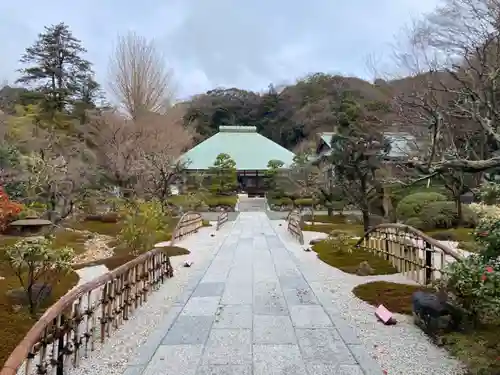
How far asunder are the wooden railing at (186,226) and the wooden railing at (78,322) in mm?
6033

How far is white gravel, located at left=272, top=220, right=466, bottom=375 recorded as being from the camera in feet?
10.7

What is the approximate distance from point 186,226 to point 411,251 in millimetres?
7846

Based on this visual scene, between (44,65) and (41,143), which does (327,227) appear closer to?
(41,143)

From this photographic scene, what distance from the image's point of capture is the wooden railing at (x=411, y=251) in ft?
18.7

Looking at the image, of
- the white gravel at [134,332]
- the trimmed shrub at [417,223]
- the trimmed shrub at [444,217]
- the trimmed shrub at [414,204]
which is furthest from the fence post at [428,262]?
the trimmed shrub at [414,204]

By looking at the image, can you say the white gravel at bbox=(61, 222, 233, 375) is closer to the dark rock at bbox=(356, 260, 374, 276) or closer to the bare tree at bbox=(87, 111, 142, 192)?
the dark rock at bbox=(356, 260, 374, 276)

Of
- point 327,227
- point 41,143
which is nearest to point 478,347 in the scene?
point 327,227

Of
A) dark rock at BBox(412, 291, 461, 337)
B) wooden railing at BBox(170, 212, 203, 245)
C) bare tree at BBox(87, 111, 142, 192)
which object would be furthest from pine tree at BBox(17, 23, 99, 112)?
dark rock at BBox(412, 291, 461, 337)

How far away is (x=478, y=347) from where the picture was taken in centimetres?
331

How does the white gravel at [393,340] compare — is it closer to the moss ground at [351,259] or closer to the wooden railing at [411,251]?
the wooden railing at [411,251]

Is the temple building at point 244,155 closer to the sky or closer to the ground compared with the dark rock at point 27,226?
closer to the sky

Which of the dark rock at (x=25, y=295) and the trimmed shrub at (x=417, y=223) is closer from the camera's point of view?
the dark rock at (x=25, y=295)

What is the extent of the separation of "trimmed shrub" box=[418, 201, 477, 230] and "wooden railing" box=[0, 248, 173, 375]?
10471mm

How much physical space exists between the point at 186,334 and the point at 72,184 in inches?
431
